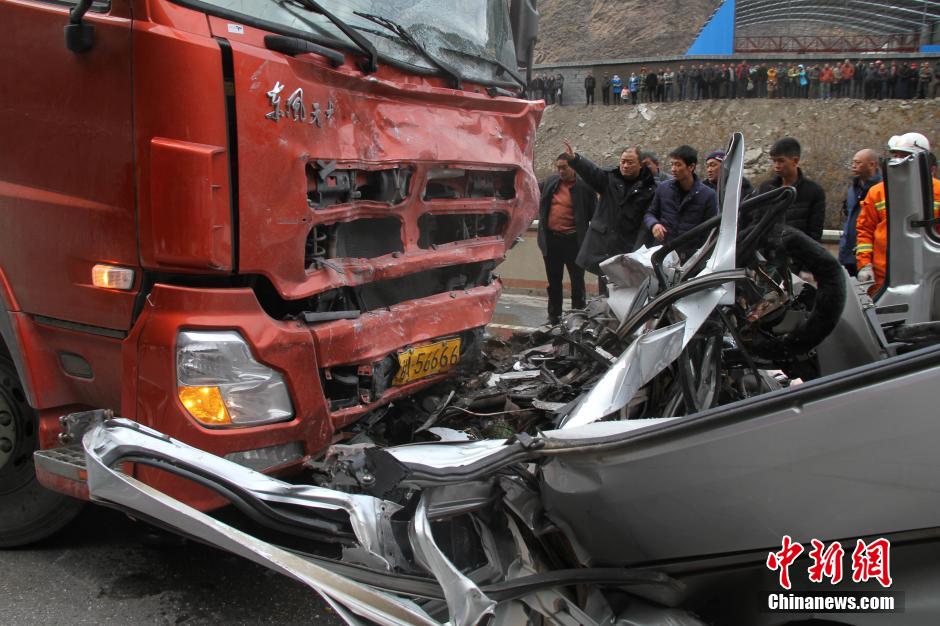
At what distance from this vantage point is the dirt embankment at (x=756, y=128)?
89.1 ft

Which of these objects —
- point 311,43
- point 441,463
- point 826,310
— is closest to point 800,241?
point 826,310

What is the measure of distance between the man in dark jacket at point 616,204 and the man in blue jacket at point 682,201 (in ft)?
1.40

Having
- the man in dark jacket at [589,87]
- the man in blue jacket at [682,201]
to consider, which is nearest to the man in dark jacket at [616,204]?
the man in blue jacket at [682,201]

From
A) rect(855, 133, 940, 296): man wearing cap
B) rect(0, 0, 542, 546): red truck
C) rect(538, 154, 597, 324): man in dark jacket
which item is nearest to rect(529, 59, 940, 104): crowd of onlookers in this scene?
rect(538, 154, 597, 324): man in dark jacket

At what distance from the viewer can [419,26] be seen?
11.2ft

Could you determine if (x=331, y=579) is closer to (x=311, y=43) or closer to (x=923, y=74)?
(x=311, y=43)

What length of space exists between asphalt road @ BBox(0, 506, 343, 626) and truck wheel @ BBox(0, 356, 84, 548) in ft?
0.38

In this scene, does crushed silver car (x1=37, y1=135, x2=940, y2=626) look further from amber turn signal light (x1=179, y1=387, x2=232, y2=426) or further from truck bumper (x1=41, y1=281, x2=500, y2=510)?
amber turn signal light (x1=179, y1=387, x2=232, y2=426)

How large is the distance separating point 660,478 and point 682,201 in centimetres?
424

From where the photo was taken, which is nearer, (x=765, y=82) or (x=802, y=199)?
(x=802, y=199)

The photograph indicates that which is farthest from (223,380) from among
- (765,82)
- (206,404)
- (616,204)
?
(765,82)

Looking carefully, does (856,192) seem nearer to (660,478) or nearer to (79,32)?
(660,478)

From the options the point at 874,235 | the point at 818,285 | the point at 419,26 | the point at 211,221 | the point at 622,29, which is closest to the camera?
the point at 211,221

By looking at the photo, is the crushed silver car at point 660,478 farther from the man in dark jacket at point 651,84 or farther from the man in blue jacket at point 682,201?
the man in dark jacket at point 651,84
